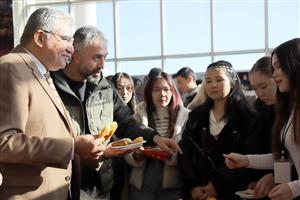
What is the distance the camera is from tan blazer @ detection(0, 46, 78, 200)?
5.80 feet

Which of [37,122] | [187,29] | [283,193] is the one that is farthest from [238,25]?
[37,122]

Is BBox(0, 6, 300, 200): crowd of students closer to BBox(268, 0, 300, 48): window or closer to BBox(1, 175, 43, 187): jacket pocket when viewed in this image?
BBox(1, 175, 43, 187): jacket pocket

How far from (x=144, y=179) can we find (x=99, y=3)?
7.22m

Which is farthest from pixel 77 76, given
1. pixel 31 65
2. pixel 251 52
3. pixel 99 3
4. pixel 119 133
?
pixel 99 3

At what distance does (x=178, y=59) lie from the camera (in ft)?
29.6

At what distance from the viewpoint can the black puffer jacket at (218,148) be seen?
109 inches

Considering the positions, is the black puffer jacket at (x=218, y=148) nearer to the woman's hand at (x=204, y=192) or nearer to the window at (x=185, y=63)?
the woman's hand at (x=204, y=192)

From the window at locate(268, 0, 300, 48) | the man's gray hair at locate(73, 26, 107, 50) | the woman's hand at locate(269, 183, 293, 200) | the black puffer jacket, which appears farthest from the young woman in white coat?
the window at locate(268, 0, 300, 48)

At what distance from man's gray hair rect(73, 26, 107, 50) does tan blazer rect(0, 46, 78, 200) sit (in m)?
0.76

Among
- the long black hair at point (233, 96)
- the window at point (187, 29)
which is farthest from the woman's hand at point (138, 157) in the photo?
the window at point (187, 29)

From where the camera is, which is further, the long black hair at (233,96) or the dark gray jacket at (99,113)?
the long black hair at (233,96)

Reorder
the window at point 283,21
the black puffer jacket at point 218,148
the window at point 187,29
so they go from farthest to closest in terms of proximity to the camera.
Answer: the window at point 187,29 < the window at point 283,21 < the black puffer jacket at point 218,148

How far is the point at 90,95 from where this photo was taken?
9.17 feet

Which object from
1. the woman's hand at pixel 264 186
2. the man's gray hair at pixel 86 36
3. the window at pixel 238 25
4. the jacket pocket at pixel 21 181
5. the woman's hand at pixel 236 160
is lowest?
the woman's hand at pixel 264 186
